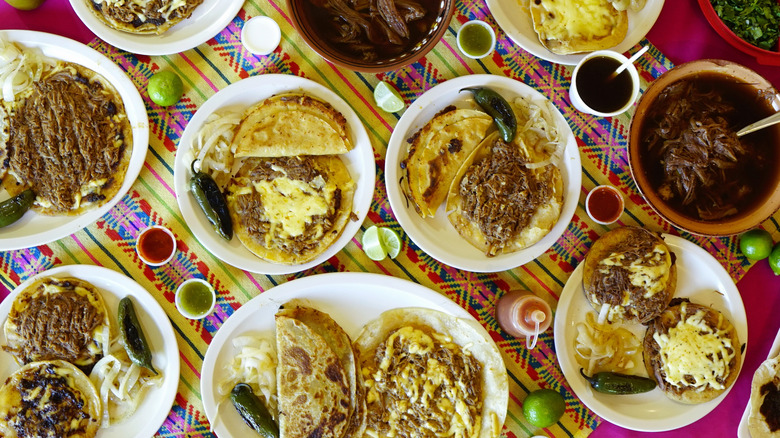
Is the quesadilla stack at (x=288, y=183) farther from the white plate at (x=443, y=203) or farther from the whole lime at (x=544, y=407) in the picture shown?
the whole lime at (x=544, y=407)

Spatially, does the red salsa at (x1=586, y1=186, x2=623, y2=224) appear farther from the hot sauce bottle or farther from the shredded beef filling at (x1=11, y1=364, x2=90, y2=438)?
the shredded beef filling at (x1=11, y1=364, x2=90, y2=438)

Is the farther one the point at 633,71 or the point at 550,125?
the point at 550,125

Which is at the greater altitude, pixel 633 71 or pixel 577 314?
pixel 633 71

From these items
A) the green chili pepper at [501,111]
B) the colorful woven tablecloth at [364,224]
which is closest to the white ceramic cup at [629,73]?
the colorful woven tablecloth at [364,224]

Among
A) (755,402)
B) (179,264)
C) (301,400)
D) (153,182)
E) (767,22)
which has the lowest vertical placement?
(755,402)

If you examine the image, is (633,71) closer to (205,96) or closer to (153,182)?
(205,96)

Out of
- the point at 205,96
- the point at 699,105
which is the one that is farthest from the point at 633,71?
the point at 205,96

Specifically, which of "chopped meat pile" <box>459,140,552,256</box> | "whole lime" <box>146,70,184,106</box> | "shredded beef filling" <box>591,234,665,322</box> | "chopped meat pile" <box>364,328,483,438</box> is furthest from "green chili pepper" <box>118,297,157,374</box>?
"shredded beef filling" <box>591,234,665,322</box>
